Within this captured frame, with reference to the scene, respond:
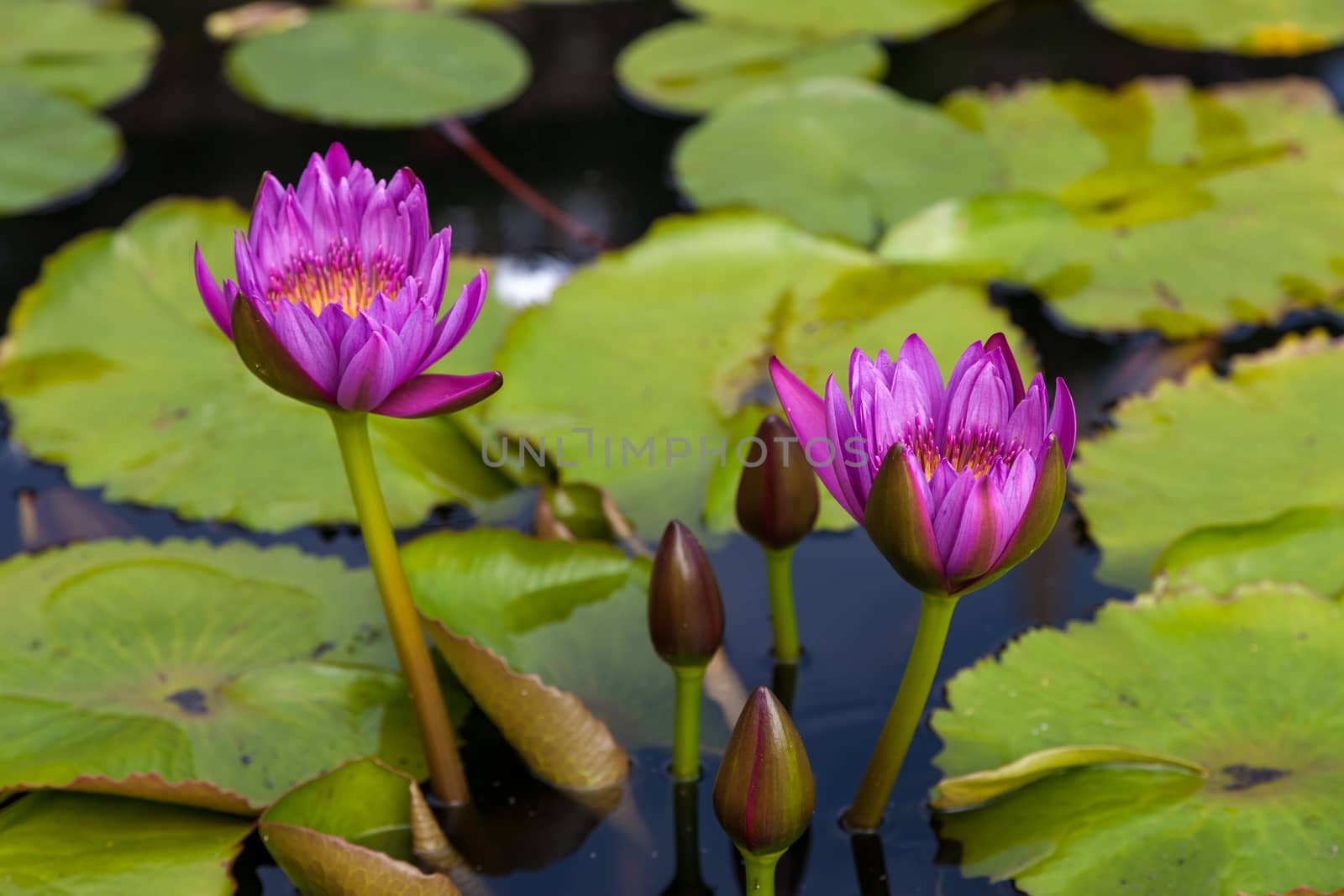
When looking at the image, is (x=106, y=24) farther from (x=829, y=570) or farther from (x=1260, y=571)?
(x=1260, y=571)

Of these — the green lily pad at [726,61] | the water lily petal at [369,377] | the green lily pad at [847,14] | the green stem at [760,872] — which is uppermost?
the water lily petal at [369,377]

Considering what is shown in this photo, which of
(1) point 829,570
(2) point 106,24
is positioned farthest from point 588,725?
(2) point 106,24

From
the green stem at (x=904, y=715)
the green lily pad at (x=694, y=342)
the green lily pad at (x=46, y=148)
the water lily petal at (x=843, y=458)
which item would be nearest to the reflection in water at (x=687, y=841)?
the green stem at (x=904, y=715)

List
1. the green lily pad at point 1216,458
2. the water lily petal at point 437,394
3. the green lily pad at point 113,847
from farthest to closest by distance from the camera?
1. the green lily pad at point 1216,458
2. the green lily pad at point 113,847
3. the water lily petal at point 437,394

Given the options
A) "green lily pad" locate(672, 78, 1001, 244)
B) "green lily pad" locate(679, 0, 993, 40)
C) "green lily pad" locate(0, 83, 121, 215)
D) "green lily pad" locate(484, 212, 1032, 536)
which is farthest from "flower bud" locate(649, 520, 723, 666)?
"green lily pad" locate(679, 0, 993, 40)

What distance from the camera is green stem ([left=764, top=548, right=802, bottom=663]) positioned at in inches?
60.5

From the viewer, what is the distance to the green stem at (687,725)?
1.40 m

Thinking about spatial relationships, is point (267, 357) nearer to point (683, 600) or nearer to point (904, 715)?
point (683, 600)

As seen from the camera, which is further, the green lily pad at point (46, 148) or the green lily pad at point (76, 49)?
the green lily pad at point (76, 49)

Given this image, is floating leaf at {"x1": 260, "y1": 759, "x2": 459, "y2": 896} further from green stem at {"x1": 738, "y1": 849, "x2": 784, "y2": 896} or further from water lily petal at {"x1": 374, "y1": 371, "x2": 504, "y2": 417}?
water lily petal at {"x1": 374, "y1": 371, "x2": 504, "y2": 417}

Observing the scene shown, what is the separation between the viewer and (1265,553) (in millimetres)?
1675

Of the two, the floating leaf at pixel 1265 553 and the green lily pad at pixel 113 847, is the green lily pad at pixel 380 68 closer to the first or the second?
the green lily pad at pixel 113 847

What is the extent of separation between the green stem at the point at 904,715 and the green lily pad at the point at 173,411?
82cm

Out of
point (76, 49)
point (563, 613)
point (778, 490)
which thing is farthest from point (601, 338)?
point (76, 49)
